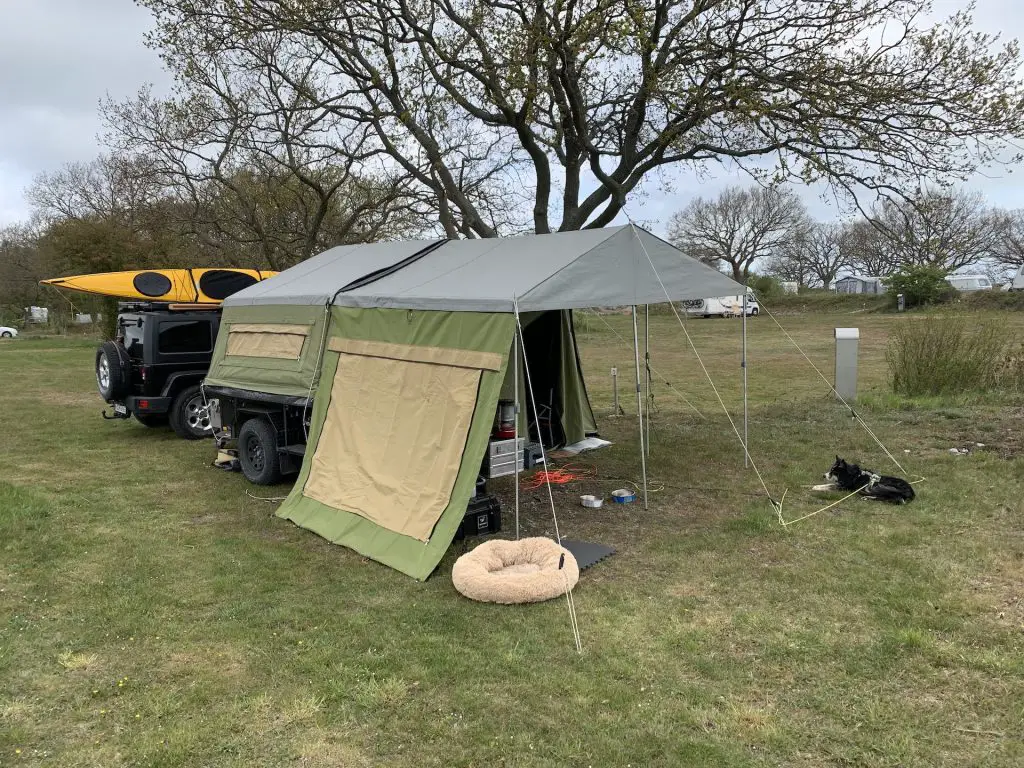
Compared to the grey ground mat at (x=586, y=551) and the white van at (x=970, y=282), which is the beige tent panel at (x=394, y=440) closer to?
the grey ground mat at (x=586, y=551)

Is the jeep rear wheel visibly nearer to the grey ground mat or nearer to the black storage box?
the black storage box

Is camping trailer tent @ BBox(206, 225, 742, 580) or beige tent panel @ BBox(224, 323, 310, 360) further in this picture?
beige tent panel @ BBox(224, 323, 310, 360)

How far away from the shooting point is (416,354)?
5484 millimetres

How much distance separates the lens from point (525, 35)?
946 centimetres

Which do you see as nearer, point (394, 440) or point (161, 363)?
point (394, 440)

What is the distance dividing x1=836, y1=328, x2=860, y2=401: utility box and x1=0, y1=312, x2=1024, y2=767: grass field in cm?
375

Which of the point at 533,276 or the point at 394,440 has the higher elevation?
the point at 533,276

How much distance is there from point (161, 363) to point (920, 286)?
34457 millimetres

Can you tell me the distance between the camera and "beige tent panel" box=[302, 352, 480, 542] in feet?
16.5

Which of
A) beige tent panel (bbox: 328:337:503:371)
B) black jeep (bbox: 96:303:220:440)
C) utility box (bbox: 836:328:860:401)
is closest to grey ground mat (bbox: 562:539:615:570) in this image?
beige tent panel (bbox: 328:337:503:371)

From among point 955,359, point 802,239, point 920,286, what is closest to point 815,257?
point 802,239

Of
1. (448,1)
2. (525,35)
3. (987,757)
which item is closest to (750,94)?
(525,35)

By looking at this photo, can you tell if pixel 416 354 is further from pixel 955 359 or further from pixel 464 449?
pixel 955 359

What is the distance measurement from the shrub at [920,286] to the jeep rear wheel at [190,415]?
33.1m
